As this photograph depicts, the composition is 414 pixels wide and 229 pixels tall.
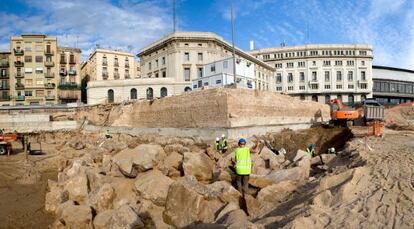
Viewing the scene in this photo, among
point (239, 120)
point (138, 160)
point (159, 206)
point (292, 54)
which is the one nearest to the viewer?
point (159, 206)

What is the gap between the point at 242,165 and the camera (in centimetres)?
939

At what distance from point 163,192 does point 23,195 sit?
303 inches

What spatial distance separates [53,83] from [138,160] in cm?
4617

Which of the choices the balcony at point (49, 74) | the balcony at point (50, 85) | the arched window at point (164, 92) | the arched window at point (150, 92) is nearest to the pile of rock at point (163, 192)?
the arched window at point (164, 92)

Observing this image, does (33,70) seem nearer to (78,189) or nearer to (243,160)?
(78,189)

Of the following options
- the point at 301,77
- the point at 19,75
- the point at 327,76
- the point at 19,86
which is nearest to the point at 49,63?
the point at 19,75

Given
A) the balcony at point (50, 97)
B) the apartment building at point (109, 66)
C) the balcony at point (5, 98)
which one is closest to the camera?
the balcony at point (5, 98)

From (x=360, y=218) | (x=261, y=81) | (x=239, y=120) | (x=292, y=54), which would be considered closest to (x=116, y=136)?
(x=239, y=120)

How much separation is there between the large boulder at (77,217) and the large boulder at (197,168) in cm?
393

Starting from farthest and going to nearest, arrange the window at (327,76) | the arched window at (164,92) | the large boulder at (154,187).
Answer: the window at (327,76) → the arched window at (164,92) → the large boulder at (154,187)

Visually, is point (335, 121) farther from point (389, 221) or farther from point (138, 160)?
point (389, 221)

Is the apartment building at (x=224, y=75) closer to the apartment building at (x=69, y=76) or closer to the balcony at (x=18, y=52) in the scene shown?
the apartment building at (x=69, y=76)

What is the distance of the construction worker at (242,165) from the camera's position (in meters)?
9.26

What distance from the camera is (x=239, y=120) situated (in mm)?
22016
